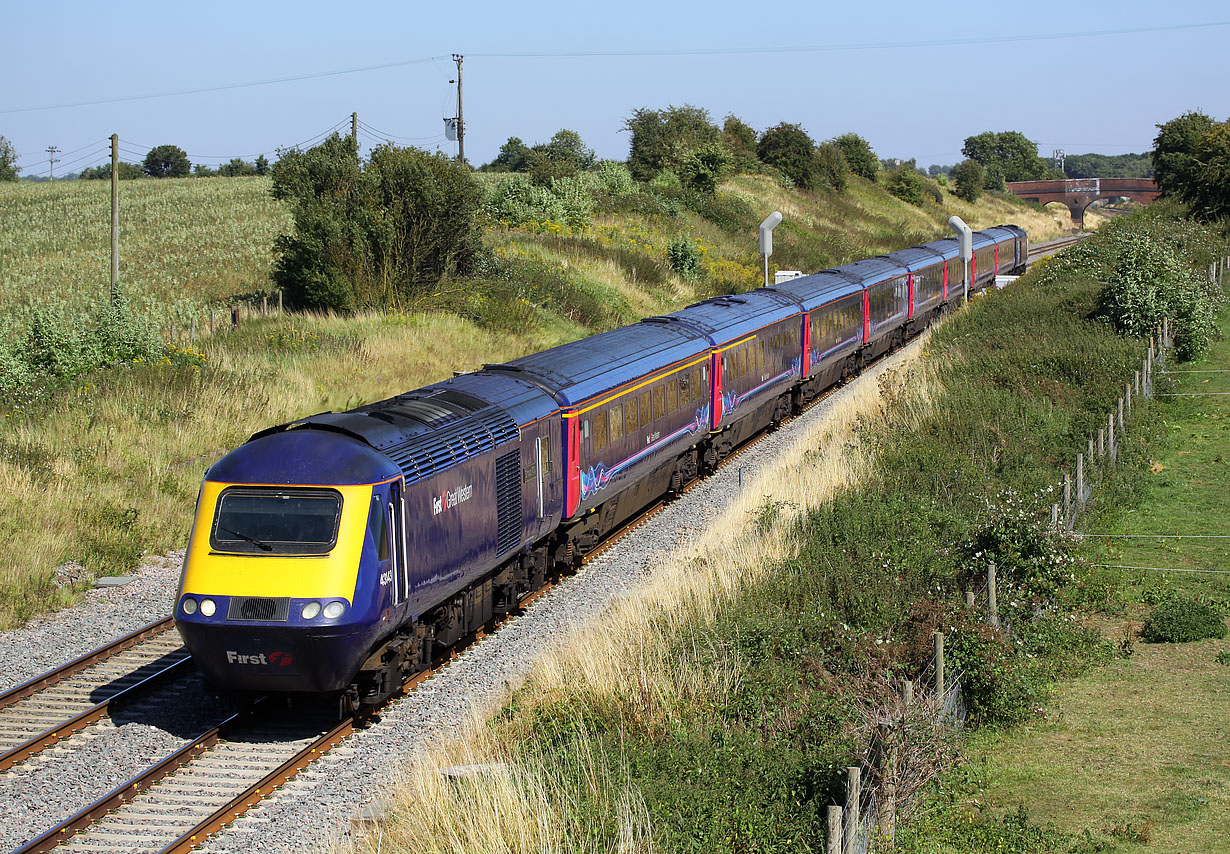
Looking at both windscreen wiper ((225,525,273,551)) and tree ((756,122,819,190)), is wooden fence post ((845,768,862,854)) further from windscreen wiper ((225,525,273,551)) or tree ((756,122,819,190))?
tree ((756,122,819,190))

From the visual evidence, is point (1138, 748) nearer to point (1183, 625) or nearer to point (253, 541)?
Result: point (1183, 625)

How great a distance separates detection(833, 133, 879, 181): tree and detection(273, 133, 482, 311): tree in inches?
2613

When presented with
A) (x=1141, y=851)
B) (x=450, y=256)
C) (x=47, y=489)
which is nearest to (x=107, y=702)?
(x=47, y=489)

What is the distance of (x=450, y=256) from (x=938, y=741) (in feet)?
89.6

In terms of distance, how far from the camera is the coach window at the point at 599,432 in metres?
16.7

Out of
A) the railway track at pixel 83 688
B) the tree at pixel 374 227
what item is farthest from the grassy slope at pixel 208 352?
the railway track at pixel 83 688

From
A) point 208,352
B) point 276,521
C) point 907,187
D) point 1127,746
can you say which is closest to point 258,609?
point 276,521

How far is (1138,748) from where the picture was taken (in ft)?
35.9

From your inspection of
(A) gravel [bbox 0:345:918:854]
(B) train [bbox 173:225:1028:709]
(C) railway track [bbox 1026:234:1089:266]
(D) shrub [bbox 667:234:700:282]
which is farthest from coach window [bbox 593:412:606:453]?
(C) railway track [bbox 1026:234:1089:266]

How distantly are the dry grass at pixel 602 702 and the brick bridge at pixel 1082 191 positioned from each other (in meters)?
99.4

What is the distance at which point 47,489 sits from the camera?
1814 cm

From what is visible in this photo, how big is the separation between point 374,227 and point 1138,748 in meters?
26.0

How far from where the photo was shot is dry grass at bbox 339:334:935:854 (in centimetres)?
808

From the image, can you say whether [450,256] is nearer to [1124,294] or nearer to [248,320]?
[248,320]
